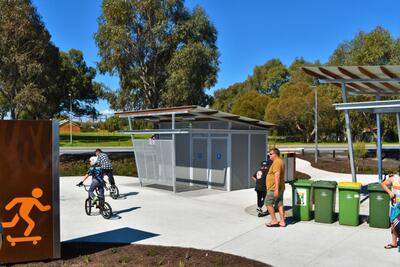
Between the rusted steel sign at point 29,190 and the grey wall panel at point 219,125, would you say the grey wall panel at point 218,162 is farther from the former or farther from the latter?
the rusted steel sign at point 29,190

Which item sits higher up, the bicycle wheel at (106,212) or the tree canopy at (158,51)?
the tree canopy at (158,51)

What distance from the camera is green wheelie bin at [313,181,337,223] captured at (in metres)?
10.0

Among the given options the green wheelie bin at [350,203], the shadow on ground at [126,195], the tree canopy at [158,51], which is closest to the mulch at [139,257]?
the green wheelie bin at [350,203]

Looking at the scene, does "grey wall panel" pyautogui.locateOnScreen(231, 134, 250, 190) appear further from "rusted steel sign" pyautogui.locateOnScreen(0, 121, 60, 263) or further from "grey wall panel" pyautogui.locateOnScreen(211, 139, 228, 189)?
"rusted steel sign" pyautogui.locateOnScreen(0, 121, 60, 263)

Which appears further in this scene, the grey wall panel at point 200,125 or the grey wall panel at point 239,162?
the grey wall panel at point 200,125

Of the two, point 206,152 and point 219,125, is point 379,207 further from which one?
point 206,152

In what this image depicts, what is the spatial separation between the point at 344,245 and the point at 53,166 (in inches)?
Result: 211

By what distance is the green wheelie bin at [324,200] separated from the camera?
1004 cm

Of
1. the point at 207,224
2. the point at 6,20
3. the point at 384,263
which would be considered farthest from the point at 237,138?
the point at 6,20

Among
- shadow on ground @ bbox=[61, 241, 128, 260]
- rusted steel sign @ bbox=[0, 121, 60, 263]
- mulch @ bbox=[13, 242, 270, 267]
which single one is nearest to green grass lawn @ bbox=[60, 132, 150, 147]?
shadow on ground @ bbox=[61, 241, 128, 260]

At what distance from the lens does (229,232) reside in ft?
31.3

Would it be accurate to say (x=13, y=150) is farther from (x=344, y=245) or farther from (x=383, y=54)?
(x=383, y=54)

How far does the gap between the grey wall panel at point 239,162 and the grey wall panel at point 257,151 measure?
1.07 feet

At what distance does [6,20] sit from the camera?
24.5m
